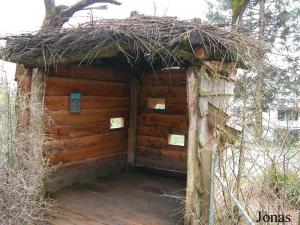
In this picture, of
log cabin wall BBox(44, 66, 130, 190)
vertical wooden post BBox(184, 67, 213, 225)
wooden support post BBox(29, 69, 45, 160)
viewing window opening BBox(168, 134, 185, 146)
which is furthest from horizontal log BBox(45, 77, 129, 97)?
vertical wooden post BBox(184, 67, 213, 225)

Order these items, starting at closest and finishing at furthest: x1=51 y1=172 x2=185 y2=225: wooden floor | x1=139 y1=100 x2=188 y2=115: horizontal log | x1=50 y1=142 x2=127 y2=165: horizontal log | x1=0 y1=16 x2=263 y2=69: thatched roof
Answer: x1=0 y1=16 x2=263 y2=69: thatched roof, x1=51 y1=172 x2=185 y2=225: wooden floor, x1=50 y1=142 x2=127 y2=165: horizontal log, x1=139 y1=100 x2=188 y2=115: horizontal log

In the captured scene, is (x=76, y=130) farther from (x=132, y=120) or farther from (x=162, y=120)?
(x=162, y=120)

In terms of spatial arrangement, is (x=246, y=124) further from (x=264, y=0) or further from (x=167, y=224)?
(x=264, y=0)

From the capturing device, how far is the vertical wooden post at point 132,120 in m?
6.56

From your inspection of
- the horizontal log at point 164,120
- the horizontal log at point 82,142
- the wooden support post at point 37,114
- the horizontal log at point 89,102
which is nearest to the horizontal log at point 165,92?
the horizontal log at point 164,120

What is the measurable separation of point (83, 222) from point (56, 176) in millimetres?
1306

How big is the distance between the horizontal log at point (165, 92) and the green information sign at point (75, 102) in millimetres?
1669

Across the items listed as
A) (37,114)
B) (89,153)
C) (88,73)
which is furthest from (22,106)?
(89,153)

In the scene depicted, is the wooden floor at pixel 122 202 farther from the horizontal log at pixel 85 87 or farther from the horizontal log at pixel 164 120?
the horizontal log at pixel 85 87

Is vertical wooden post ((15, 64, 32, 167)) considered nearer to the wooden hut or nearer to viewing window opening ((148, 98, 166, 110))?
the wooden hut

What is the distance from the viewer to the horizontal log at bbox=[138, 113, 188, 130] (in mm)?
6098

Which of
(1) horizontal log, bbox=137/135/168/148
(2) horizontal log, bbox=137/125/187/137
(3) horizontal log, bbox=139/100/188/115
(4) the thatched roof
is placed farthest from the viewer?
(1) horizontal log, bbox=137/135/168/148

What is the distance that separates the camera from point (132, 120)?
6617 millimetres

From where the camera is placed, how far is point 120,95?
6375 mm
